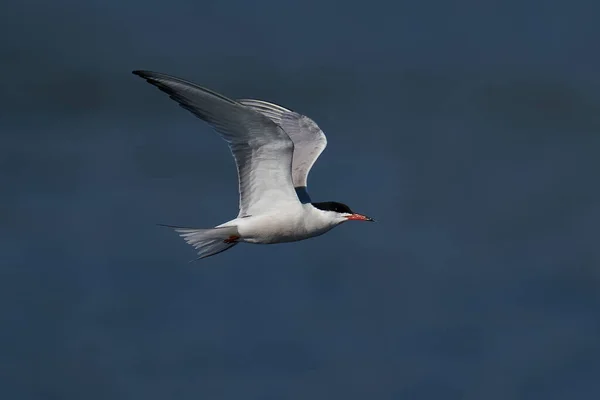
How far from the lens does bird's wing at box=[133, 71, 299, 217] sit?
1191 cm

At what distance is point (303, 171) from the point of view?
14414mm

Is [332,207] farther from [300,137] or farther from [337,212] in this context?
[300,137]

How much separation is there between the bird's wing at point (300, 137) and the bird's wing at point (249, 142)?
2.81 ft

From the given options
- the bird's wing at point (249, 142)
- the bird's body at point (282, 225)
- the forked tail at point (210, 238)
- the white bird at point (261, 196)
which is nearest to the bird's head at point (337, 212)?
the white bird at point (261, 196)

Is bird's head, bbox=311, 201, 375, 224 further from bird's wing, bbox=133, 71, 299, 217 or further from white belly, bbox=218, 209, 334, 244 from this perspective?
bird's wing, bbox=133, 71, 299, 217

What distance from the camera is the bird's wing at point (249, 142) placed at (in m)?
11.9

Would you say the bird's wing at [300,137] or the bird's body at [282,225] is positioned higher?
the bird's wing at [300,137]

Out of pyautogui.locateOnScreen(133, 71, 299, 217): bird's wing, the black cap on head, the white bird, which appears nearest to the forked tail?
the white bird

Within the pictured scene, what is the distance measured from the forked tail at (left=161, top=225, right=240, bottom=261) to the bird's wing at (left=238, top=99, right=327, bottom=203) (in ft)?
3.77

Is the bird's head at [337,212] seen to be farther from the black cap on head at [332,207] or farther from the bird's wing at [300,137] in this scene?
the bird's wing at [300,137]

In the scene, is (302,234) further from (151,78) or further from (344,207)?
(151,78)

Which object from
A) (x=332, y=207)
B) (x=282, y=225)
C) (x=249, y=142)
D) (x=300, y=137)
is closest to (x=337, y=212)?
(x=332, y=207)

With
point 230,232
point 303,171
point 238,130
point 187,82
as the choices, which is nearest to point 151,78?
point 187,82

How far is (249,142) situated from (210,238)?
3.64ft
